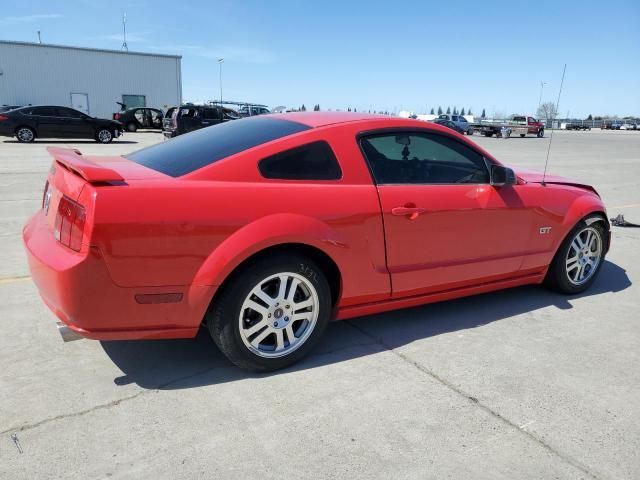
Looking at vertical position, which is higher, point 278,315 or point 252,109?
point 252,109

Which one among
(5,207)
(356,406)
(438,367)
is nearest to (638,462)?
(438,367)

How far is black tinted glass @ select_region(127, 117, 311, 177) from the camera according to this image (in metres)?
3.04

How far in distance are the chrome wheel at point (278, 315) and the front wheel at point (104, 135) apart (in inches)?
825

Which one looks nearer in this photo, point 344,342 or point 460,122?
point 344,342

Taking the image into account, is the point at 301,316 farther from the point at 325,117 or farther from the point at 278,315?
the point at 325,117

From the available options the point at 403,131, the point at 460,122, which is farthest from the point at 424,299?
the point at 460,122

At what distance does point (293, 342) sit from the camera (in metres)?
3.16

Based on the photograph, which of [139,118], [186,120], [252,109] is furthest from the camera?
[252,109]

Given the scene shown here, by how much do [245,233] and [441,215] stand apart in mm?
1440

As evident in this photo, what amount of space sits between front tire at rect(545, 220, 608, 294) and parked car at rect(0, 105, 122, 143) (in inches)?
814

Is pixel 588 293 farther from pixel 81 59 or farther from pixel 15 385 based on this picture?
pixel 81 59

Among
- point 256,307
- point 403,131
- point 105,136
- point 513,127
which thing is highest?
point 403,131

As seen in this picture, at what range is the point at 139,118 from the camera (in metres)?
30.1

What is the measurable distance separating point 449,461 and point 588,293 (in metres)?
3.05
